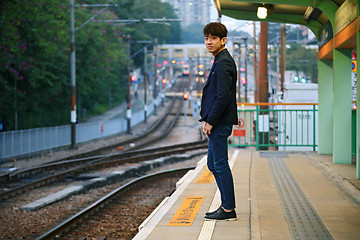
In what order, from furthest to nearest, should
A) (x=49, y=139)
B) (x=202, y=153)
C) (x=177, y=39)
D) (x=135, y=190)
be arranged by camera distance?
(x=177, y=39)
(x=49, y=139)
(x=202, y=153)
(x=135, y=190)

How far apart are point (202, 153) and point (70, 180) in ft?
30.9

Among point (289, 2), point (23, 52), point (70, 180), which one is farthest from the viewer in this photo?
point (23, 52)

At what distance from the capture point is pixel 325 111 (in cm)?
1441

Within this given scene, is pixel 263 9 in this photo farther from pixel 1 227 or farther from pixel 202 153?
pixel 202 153

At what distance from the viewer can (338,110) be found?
40.4ft

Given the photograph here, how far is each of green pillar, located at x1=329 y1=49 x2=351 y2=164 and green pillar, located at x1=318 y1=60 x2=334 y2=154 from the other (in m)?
2.00

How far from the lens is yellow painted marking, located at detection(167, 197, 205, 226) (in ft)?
22.8

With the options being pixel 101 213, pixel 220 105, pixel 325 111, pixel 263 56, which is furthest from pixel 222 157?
pixel 263 56

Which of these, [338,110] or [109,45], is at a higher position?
[109,45]

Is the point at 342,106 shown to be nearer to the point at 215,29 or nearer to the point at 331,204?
the point at 331,204

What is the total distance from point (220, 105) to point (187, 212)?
176 cm

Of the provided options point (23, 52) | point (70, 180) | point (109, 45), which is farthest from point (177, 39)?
point (70, 180)

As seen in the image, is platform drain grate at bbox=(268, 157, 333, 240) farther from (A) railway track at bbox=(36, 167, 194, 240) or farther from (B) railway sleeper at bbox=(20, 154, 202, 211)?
(B) railway sleeper at bbox=(20, 154, 202, 211)

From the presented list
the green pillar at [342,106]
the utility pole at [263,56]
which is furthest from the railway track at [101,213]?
the utility pole at [263,56]
